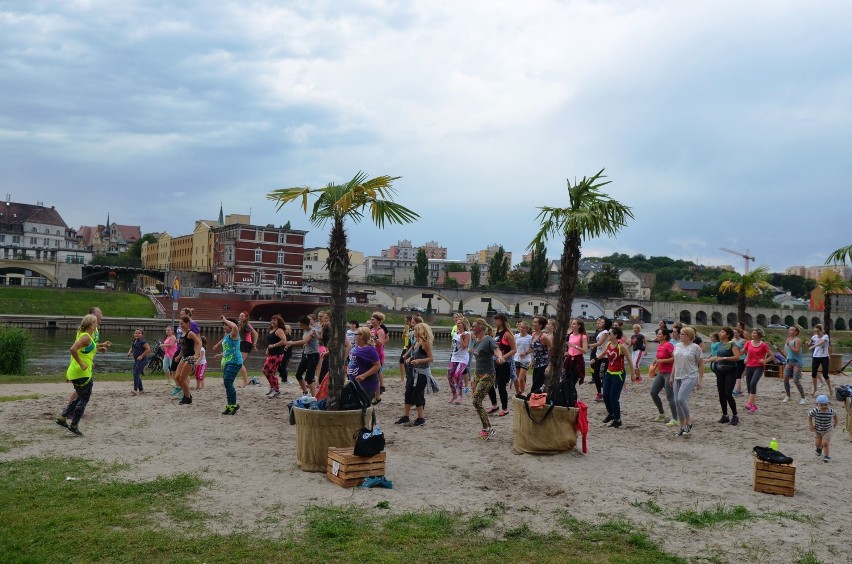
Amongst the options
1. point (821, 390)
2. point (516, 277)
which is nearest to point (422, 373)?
point (821, 390)

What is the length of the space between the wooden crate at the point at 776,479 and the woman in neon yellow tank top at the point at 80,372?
9.57m

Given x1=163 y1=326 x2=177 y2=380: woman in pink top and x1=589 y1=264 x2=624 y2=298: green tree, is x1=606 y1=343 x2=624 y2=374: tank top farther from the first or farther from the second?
x1=589 y1=264 x2=624 y2=298: green tree

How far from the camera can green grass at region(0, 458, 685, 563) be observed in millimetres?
5898

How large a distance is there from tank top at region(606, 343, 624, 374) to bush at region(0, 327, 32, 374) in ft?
62.0

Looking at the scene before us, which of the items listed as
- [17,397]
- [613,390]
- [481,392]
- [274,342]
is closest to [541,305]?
[274,342]

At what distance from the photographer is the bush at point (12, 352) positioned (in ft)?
72.4

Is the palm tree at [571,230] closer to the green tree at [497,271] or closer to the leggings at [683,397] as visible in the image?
the leggings at [683,397]

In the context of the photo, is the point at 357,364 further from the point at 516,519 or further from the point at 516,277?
the point at 516,277

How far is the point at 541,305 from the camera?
109812mm

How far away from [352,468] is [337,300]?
2.31 meters

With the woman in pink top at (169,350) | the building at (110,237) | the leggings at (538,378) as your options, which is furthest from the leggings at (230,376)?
the building at (110,237)

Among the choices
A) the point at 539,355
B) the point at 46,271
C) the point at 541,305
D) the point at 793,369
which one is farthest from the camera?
the point at 541,305

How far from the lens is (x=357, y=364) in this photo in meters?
10.4

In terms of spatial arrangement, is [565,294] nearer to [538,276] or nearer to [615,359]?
[615,359]
